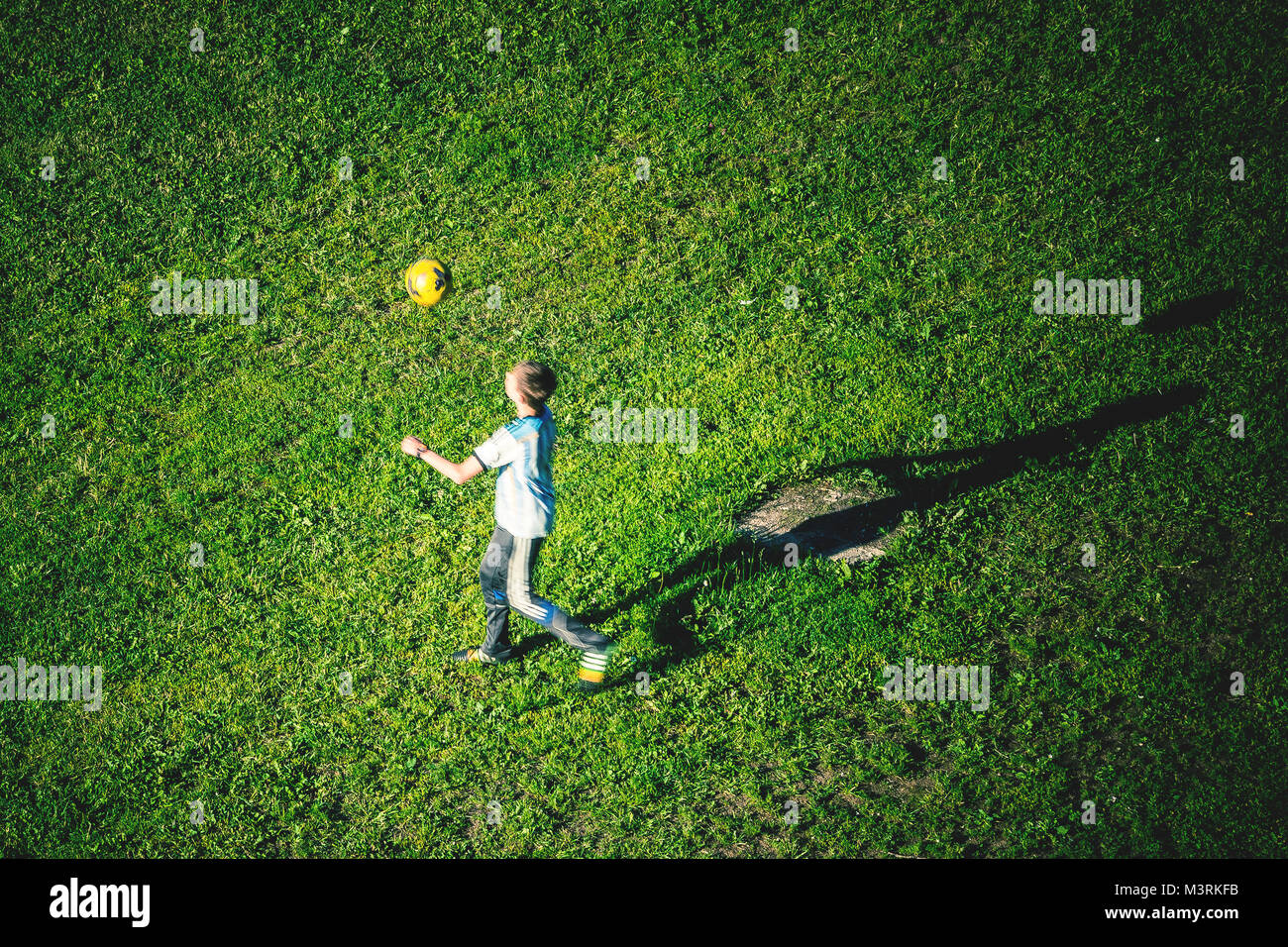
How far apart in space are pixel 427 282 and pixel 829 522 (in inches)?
151

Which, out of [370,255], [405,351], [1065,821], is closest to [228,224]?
[370,255]

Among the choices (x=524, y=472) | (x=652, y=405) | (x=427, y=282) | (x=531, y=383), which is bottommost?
(x=524, y=472)

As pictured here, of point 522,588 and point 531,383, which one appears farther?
point 522,588

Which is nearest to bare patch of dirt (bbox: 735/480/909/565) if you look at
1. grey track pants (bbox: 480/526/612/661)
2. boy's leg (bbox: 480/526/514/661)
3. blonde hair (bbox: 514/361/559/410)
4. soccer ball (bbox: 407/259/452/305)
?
grey track pants (bbox: 480/526/612/661)

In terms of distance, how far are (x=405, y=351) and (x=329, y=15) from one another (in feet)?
16.5

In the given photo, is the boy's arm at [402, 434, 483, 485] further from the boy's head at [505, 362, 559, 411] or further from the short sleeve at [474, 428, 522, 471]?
the boy's head at [505, 362, 559, 411]

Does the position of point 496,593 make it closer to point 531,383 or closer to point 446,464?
point 446,464

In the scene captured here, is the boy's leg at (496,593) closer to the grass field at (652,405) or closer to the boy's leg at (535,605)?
the boy's leg at (535,605)

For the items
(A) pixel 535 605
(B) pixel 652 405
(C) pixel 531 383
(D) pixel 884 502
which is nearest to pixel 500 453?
(C) pixel 531 383

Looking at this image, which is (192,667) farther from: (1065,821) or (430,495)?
(1065,821)

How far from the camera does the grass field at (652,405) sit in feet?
21.2

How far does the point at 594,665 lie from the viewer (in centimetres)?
650

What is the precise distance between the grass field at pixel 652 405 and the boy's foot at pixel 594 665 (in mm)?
312

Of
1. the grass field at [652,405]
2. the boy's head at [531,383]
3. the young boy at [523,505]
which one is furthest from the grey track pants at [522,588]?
the boy's head at [531,383]
